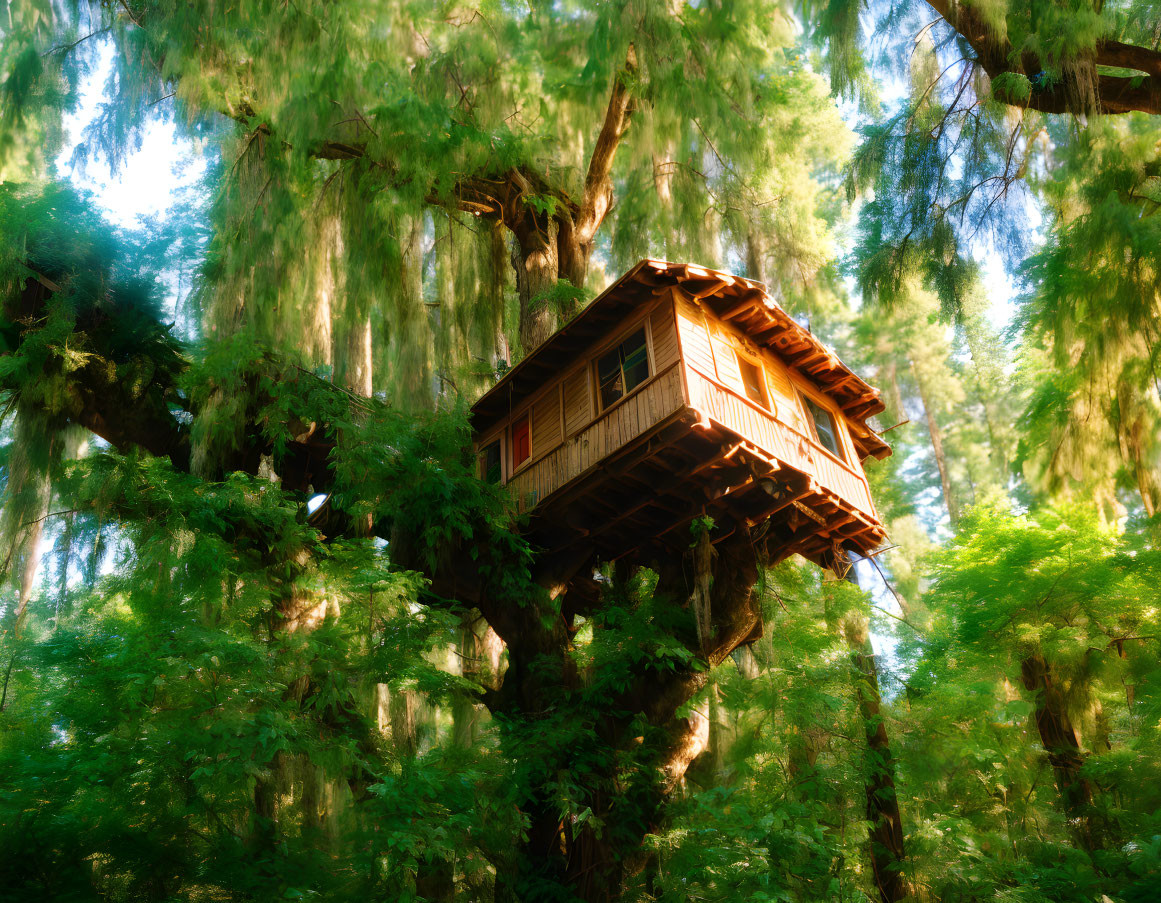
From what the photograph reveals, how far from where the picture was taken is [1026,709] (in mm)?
10883

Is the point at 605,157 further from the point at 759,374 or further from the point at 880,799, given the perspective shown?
the point at 880,799

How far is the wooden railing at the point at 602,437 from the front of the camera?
10.5 meters

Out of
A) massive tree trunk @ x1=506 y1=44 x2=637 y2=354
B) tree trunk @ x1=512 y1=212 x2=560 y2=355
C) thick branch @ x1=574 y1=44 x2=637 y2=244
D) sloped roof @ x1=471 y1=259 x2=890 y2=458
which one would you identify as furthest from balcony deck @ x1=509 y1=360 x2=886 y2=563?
thick branch @ x1=574 y1=44 x2=637 y2=244

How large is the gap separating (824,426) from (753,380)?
1.93 m

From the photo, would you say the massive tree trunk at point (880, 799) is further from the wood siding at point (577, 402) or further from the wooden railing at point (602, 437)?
the wood siding at point (577, 402)

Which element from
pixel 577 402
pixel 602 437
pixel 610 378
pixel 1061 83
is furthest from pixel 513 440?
pixel 1061 83

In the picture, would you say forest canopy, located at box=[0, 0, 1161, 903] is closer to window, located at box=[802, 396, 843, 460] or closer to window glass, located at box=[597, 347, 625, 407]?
window, located at box=[802, 396, 843, 460]

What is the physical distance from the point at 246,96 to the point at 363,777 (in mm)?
9993

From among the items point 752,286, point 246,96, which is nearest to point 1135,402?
point 752,286

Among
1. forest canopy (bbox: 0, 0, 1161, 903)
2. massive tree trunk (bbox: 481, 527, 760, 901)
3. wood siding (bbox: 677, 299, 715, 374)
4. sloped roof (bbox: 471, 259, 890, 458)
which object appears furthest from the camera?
sloped roof (bbox: 471, 259, 890, 458)

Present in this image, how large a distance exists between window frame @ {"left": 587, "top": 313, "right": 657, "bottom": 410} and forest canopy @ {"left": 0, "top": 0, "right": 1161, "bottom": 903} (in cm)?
131

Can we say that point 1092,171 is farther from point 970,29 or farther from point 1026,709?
point 1026,709

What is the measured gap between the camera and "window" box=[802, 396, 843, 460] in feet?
43.2

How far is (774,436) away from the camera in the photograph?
37.0 ft
